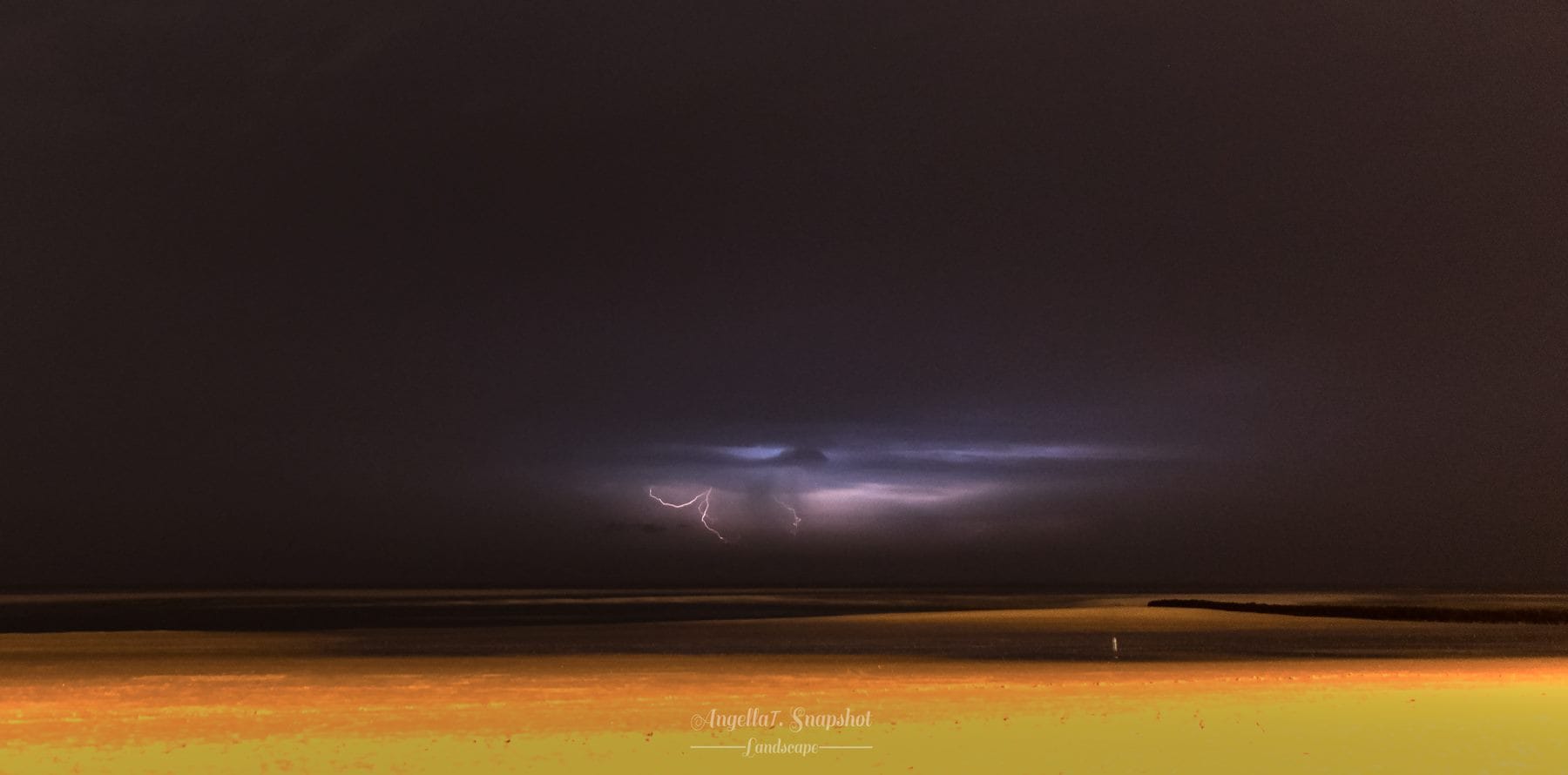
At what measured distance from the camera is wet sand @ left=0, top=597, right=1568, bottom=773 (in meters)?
14.9

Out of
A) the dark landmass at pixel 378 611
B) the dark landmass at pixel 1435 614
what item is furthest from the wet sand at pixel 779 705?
the dark landmass at pixel 1435 614

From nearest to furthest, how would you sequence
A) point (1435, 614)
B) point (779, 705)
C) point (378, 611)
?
point (779, 705)
point (1435, 614)
point (378, 611)

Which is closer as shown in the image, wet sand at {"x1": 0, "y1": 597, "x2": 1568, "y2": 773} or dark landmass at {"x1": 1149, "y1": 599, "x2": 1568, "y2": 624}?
wet sand at {"x1": 0, "y1": 597, "x2": 1568, "y2": 773}

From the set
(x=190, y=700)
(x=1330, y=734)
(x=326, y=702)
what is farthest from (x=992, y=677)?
(x=190, y=700)

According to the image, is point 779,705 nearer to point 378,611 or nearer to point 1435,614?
point 1435,614

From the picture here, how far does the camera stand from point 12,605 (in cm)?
7138

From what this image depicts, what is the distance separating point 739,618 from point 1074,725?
1321 inches

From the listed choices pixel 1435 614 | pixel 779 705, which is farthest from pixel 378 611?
pixel 1435 614

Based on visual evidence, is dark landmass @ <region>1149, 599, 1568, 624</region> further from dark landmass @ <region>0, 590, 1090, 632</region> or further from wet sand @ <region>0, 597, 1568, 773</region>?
wet sand @ <region>0, 597, 1568, 773</region>

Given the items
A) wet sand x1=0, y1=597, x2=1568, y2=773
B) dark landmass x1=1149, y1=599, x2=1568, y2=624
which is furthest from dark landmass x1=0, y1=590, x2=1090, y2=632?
dark landmass x1=1149, y1=599, x2=1568, y2=624

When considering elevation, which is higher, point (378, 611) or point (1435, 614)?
point (1435, 614)

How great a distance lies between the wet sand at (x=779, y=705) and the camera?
49.0 feet

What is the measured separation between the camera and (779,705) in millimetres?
19766

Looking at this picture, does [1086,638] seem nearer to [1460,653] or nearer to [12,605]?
[1460,653]
